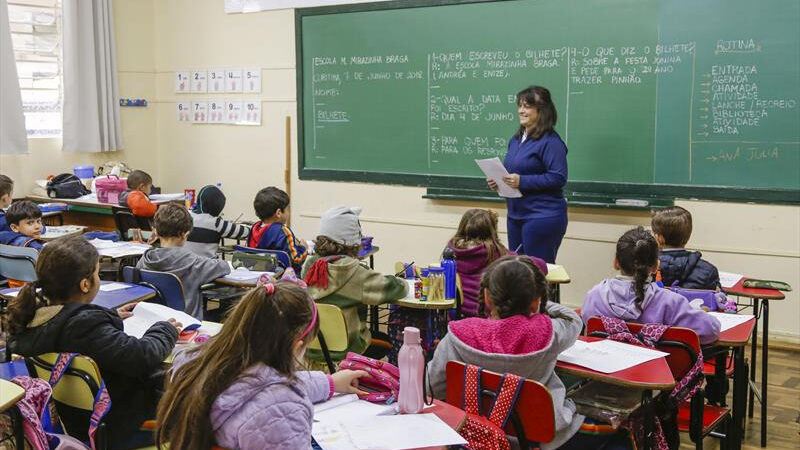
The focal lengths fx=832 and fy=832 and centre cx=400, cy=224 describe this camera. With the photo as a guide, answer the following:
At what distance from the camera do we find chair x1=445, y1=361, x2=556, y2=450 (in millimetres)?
2334

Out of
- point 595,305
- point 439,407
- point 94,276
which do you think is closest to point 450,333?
point 439,407

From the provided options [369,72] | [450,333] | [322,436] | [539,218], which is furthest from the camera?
[369,72]

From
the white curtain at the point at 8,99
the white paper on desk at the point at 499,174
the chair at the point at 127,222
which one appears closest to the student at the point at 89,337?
the white paper on desk at the point at 499,174

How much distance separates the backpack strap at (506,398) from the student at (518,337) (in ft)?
0.36

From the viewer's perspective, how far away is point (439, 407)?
2215mm

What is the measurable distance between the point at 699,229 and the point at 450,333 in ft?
11.5

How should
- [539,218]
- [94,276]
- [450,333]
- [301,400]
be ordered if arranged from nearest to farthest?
[301,400]
[450,333]
[94,276]
[539,218]

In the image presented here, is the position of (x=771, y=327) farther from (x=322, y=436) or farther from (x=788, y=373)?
(x=322, y=436)

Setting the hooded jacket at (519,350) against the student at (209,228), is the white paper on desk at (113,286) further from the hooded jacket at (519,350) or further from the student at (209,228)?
the hooded jacket at (519,350)

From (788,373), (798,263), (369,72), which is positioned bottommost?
(788,373)

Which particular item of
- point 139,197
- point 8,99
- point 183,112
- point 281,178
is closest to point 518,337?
point 139,197

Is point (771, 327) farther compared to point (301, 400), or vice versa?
point (771, 327)

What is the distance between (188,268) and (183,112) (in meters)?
→ 4.25

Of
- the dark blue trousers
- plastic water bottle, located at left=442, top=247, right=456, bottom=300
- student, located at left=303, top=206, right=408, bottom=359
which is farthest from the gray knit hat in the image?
the dark blue trousers
